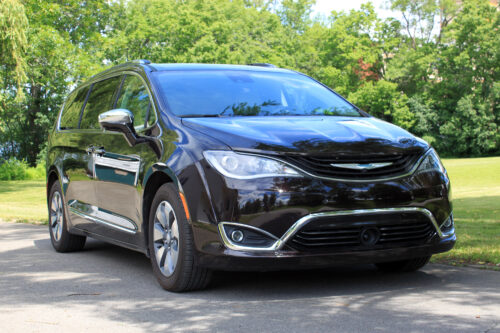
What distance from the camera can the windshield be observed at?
5.93 metres

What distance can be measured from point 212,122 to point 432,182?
66.3 inches

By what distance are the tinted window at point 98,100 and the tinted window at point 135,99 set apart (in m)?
0.24

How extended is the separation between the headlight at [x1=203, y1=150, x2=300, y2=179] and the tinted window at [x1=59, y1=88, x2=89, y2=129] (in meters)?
3.45

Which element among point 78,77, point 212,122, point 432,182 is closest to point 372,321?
point 432,182

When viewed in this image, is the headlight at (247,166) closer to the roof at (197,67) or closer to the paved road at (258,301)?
the paved road at (258,301)

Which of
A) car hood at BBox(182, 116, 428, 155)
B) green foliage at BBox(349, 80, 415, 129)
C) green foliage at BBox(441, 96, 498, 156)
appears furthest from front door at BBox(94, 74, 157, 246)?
green foliage at BBox(441, 96, 498, 156)

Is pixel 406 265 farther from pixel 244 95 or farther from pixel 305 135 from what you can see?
pixel 244 95

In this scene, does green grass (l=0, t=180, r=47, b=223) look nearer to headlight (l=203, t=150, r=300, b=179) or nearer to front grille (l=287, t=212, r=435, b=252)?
headlight (l=203, t=150, r=300, b=179)

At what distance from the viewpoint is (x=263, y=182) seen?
4785 millimetres

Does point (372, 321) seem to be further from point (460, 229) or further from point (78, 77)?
point (78, 77)

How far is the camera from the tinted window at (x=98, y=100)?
7105 mm

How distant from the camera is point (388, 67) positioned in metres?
66.2

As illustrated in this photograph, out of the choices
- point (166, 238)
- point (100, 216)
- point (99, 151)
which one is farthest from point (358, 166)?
point (100, 216)

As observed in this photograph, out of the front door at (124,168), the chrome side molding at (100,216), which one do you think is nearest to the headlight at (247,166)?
the front door at (124,168)
